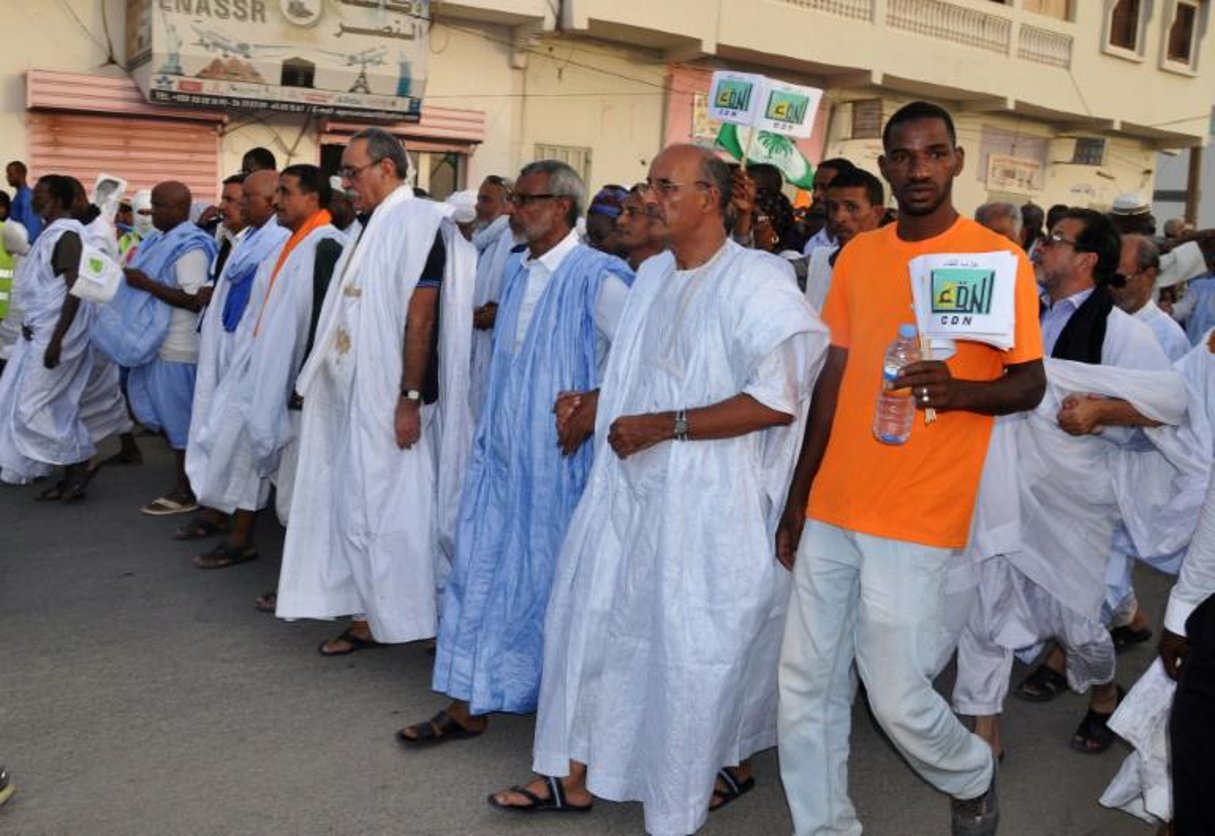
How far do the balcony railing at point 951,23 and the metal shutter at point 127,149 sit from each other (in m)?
10.5

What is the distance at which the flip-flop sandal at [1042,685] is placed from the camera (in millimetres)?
4727

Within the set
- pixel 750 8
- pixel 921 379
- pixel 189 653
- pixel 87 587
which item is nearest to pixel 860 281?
pixel 921 379

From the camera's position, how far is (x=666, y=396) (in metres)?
3.29

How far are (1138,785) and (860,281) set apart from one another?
5.14 feet

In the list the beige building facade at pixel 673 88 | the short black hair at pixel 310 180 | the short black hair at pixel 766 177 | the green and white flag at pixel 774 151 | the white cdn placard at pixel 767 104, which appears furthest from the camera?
→ the beige building facade at pixel 673 88

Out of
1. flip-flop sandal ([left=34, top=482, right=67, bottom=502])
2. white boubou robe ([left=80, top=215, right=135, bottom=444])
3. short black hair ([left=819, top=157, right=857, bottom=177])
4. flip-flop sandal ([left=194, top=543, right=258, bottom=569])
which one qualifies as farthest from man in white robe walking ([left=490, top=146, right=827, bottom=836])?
white boubou robe ([left=80, top=215, right=135, bottom=444])

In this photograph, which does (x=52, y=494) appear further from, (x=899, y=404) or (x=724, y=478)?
(x=899, y=404)

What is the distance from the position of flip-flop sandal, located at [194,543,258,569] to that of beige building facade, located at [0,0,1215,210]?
8166 millimetres

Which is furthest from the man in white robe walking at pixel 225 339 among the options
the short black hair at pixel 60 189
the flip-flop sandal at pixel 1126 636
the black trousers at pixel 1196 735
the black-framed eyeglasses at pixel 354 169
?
the black trousers at pixel 1196 735

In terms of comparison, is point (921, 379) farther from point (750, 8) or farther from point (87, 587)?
point (750, 8)

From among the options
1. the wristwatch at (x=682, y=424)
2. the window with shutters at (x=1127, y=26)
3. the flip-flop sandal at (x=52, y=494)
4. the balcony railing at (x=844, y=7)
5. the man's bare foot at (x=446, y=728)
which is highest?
the window with shutters at (x=1127, y=26)

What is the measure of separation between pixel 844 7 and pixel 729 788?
52.6 ft

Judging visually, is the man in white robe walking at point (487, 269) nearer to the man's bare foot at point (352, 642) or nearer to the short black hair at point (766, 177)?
the man's bare foot at point (352, 642)

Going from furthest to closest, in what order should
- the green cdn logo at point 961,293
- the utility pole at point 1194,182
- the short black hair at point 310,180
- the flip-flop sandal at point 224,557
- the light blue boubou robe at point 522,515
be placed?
the utility pole at point 1194,182, the flip-flop sandal at point 224,557, the short black hair at point 310,180, the light blue boubou robe at point 522,515, the green cdn logo at point 961,293
